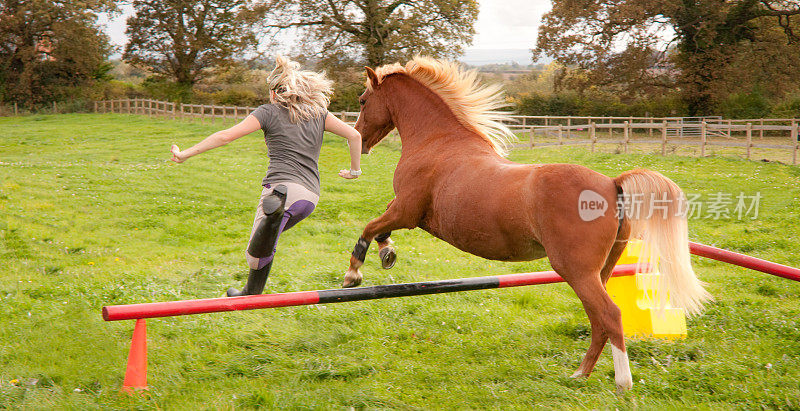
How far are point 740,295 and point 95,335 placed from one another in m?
6.25

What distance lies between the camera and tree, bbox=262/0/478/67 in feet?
90.5

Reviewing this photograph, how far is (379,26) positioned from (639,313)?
25.0 meters

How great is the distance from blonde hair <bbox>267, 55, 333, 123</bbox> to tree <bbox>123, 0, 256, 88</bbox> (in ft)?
110

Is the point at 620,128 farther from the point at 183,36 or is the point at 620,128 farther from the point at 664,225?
the point at 664,225

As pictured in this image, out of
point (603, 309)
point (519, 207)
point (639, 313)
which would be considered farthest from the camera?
point (639, 313)

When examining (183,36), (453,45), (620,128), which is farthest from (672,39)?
(183,36)

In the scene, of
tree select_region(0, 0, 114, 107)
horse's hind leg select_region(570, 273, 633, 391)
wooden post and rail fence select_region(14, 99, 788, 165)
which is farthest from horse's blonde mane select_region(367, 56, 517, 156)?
tree select_region(0, 0, 114, 107)

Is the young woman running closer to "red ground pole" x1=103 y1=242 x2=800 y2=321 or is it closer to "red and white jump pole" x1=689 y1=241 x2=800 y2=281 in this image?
"red ground pole" x1=103 y1=242 x2=800 y2=321

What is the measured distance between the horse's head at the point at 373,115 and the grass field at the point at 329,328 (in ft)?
5.40

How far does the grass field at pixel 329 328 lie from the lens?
380 centimetres

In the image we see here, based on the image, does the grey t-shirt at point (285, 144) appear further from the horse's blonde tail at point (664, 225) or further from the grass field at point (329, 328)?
the horse's blonde tail at point (664, 225)

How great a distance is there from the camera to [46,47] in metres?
36.4

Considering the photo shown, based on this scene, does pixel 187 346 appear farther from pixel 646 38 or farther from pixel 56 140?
pixel 646 38

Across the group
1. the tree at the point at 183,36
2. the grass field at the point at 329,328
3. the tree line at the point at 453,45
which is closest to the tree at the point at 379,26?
the tree line at the point at 453,45
